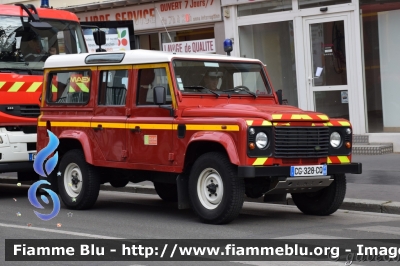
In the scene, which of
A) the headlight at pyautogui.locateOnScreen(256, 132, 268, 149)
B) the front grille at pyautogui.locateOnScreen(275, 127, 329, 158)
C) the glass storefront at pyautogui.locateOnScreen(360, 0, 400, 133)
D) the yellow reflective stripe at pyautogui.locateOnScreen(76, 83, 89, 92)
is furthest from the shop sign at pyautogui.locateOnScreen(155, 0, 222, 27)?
the headlight at pyautogui.locateOnScreen(256, 132, 268, 149)

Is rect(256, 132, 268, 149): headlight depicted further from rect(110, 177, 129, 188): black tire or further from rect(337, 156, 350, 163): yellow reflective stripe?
Answer: rect(110, 177, 129, 188): black tire

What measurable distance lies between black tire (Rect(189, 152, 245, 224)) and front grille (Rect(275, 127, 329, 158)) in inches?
24.5

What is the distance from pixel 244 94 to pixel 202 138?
155 centimetres

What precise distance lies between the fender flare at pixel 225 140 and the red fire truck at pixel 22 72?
15.8ft

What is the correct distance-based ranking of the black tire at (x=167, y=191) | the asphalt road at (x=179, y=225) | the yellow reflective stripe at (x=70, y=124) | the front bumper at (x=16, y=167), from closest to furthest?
the asphalt road at (x=179, y=225), the yellow reflective stripe at (x=70, y=124), the black tire at (x=167, y=191), the front bumper at (x=16, y=167)

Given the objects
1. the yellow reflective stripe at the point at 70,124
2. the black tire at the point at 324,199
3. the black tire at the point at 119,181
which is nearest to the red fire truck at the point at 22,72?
the yellow reflective stripe at the point at 70,124

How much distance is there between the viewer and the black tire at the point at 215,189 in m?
9.98

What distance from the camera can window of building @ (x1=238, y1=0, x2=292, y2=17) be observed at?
64.8ft

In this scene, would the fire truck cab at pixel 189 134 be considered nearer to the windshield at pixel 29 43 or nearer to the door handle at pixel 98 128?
the door handle at pixel 98 128

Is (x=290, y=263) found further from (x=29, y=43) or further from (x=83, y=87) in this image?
(x=29, y=43)

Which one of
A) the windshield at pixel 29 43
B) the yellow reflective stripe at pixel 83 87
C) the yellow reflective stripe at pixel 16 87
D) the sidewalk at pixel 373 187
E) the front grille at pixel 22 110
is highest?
the windshield at pixel 29 43

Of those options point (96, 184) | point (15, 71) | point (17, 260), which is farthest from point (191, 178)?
point (15, 71)

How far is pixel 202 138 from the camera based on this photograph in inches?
403
